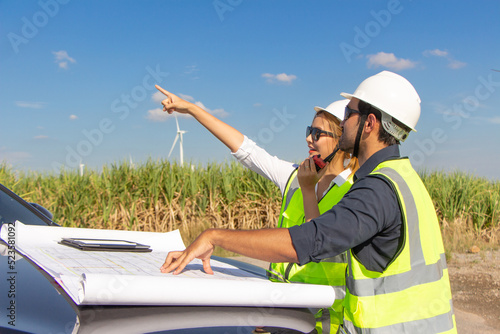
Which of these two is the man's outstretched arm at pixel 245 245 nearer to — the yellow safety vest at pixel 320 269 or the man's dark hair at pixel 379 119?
the yellow safety vest at pixel 320 269

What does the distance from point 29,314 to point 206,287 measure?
567 millimetres

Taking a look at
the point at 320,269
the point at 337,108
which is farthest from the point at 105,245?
the point at 337,108

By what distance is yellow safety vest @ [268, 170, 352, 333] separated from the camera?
1579 millimetres

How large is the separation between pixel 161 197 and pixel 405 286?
39.5ft

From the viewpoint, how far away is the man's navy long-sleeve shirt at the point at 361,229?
1.44 meters

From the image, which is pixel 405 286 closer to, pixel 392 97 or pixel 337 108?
pixel 392 97

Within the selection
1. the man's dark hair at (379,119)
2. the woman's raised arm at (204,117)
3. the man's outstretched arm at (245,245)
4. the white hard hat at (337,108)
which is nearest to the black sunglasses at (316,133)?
Answer: the white hard hat at (337,108)

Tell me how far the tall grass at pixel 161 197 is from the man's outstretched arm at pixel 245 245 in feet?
36.4

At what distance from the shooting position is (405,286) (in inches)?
62.1

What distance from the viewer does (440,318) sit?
5.35ft

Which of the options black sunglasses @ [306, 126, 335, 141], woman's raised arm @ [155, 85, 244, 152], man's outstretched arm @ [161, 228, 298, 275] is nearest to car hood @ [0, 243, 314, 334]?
man's outstretched arm @ [161, 228, 298, 275]

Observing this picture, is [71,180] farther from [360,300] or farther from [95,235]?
[360,300]

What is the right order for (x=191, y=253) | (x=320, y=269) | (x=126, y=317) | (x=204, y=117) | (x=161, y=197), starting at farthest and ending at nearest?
(x=161, y=197) → (x=204, y=117) → (x=320, y=269) → (x=191, y=253) → (x=126, y=317)

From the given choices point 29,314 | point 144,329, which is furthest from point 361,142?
point 29,314
